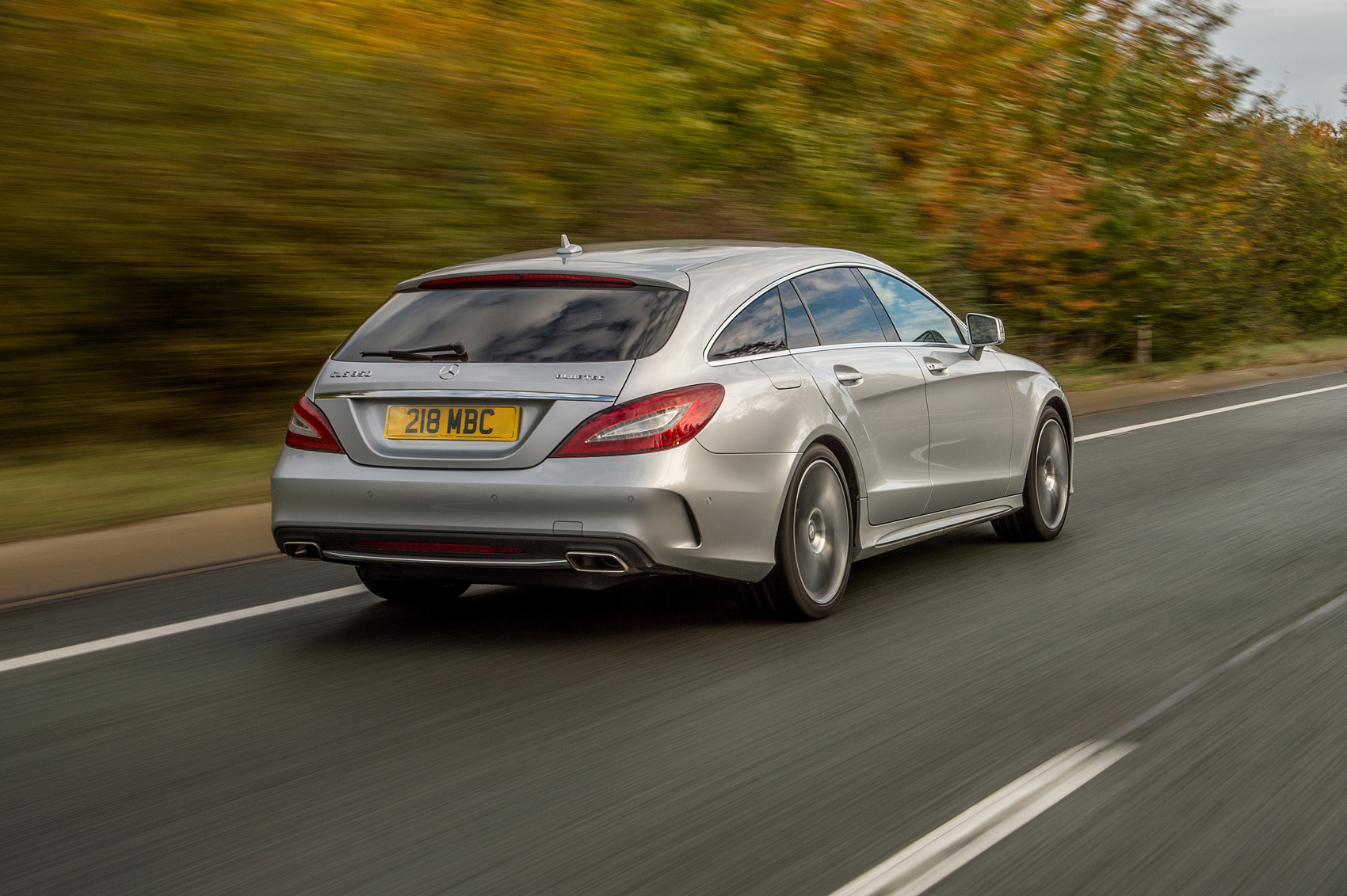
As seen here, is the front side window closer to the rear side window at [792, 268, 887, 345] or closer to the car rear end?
the rear side window at [792, 268, 887, 345]

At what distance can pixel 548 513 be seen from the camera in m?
5.37

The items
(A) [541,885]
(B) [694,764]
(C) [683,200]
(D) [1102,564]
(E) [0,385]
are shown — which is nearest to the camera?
(A) [541,885]

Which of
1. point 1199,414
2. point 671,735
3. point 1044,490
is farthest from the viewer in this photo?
point 1199,414

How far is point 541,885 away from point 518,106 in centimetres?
1091

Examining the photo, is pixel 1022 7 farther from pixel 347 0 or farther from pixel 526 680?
pixel 526 680

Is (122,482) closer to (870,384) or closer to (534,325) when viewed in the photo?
(534,325)

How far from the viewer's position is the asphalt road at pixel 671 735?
141 inches

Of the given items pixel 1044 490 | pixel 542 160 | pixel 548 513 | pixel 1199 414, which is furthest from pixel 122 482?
pixel 1199 414

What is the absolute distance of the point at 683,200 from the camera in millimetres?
15062

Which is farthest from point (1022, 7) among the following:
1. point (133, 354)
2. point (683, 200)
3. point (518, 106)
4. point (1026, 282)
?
point (133, 354)

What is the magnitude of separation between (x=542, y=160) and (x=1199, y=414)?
786 centimetres

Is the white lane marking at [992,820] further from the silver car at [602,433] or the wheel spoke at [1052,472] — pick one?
the wheel spoke at [1052,472]

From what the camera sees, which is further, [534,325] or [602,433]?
[534,325]

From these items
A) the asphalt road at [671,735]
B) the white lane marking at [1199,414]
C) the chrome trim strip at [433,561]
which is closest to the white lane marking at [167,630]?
the asphalt road at [671,735]
